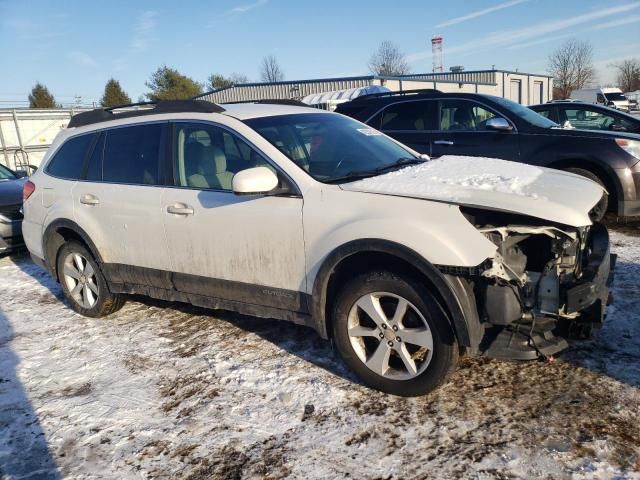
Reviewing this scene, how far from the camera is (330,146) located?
391cm

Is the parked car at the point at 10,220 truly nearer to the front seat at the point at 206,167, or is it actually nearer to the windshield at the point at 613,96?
the front seat at the point at 206,167

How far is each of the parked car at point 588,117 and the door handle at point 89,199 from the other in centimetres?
799

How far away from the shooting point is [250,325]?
4.52 metres

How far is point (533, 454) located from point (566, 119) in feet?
28.6

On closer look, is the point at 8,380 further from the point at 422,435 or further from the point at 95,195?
the point at 422,435

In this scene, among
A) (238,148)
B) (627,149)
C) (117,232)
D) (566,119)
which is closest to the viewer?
(238,148)

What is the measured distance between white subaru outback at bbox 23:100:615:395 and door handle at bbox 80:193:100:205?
0.01 metres

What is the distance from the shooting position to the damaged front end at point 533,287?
9.24 feet

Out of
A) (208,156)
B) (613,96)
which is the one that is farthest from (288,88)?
(208,156)

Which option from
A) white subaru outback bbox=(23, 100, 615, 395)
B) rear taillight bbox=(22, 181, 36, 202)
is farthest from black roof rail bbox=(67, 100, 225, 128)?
rear taillight bbox=(22, 181, 36, 202)

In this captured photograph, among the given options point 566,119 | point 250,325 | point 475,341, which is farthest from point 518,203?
point 566,119

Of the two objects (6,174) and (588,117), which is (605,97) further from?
(6,174)

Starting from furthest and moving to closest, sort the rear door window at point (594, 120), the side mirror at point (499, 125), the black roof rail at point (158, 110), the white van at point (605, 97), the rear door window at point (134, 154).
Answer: the white van at point (605, 97), the rear door window at point (594, 120), the side mirror at point (499, 125), the rear door window at point (134, 154), the black roof rail at point (158, 110)

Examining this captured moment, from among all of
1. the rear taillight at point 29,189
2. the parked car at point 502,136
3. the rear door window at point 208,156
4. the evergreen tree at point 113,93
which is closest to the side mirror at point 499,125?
the parked car at point 502,136
